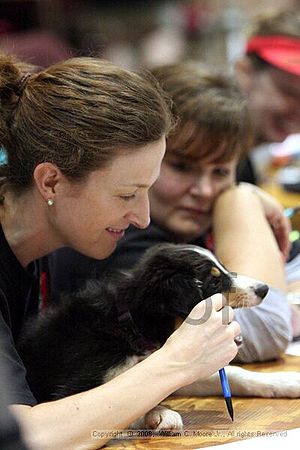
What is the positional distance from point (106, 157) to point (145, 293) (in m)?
0.26

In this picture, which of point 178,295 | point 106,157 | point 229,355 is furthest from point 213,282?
point 106,157

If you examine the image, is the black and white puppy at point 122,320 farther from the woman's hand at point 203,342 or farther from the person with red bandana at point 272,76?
the person with red bandana at point 272,76

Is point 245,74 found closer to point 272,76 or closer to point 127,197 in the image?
point 272,76

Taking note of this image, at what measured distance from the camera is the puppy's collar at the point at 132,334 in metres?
1.46

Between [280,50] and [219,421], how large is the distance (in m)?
1.41

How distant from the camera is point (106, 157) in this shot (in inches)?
55.2

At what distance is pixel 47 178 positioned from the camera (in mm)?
1438

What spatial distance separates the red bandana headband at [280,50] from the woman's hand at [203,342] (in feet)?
4.12

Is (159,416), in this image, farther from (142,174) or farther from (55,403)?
(142,174)

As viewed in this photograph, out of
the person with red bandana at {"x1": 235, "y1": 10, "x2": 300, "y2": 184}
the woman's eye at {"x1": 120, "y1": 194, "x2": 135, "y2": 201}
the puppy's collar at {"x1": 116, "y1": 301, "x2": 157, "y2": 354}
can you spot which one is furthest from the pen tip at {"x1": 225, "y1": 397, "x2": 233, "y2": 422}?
the person with red bandana at {"x1": 235, "y1": 10, "x2": 300, "y2": 184}

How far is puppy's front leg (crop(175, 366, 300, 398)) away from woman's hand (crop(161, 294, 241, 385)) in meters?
0.17

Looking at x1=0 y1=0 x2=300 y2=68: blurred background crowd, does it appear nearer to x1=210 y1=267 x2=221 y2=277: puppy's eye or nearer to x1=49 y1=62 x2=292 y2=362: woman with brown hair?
x1=49 y1=62 x2=292 y2=362: woman with brown hair

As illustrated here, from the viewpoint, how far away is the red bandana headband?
243cm

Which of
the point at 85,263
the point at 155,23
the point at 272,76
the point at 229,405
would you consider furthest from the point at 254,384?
the point at 155,23
